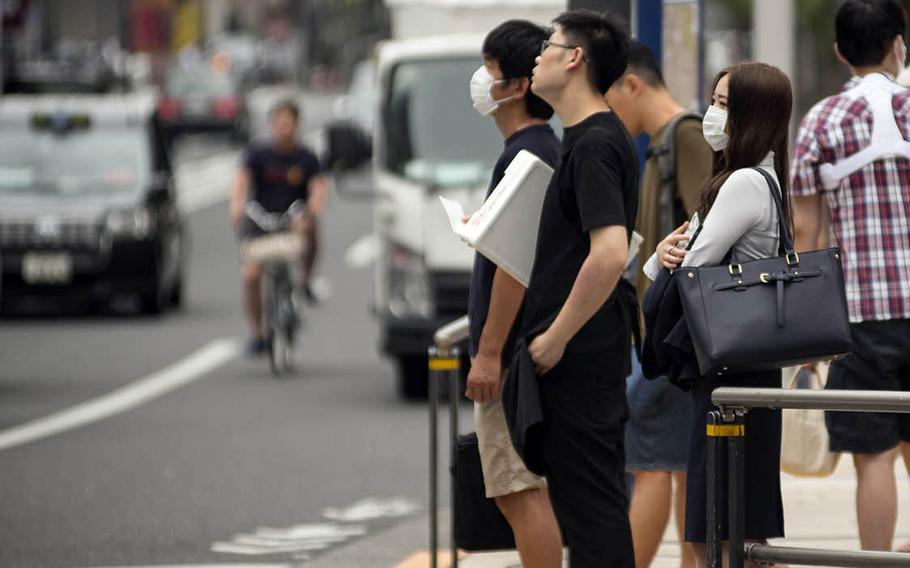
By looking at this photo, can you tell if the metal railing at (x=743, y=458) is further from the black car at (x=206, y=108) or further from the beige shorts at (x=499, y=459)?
the black car at (x=206, y=108)

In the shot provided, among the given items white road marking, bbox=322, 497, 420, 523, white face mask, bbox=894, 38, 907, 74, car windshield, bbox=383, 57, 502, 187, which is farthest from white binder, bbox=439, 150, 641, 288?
car windshield, bbox=383, 57, 502, 187

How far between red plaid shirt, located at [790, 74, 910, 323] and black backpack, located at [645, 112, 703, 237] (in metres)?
0.40

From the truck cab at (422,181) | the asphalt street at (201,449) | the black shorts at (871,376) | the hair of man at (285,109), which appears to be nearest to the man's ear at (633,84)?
the black shorts at (871,376)

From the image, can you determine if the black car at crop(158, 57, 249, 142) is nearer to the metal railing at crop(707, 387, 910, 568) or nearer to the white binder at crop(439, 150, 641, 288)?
the white binder at crop(439, 150, 641, 288)

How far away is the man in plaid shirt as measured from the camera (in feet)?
21.8

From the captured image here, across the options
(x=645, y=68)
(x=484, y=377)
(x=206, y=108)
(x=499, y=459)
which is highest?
(x=645, y=68)

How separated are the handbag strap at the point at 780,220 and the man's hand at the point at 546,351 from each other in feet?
2.11

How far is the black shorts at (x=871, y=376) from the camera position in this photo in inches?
261

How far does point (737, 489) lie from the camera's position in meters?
5.20

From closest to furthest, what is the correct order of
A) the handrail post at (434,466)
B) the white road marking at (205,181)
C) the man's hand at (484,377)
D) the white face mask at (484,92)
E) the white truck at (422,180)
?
the man's hand at (484,377) < the white face mask at (484,92) < the handrail post at (434,466) < the white truck at (422,180) < the white road marking at (205,181)

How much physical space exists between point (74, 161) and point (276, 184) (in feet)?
15.3

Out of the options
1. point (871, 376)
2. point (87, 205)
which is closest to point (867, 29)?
point (871, 376)

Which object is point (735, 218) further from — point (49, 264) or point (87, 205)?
point (87, 205)

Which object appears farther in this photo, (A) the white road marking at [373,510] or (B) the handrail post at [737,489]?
(A) the white road marking at [373,510]
